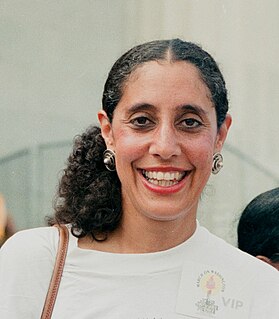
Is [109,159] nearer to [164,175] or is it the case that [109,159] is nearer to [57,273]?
[164,175]

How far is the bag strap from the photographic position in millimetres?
2641

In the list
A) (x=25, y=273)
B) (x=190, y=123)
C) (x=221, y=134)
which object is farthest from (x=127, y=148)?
(x=25, y=273)

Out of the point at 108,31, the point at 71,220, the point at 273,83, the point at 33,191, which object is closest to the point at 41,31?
the point at 108,31

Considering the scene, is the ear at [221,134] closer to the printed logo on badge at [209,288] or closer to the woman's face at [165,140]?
the woman's face at [165,140]

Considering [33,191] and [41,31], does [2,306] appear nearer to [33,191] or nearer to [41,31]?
[33,191]

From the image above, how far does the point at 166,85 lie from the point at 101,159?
14.1 inches

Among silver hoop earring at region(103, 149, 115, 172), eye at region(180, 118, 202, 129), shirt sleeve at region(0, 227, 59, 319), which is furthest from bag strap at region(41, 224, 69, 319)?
eye at region(180, 118, 202, 129)

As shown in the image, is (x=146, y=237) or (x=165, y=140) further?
(x=146, y=237)

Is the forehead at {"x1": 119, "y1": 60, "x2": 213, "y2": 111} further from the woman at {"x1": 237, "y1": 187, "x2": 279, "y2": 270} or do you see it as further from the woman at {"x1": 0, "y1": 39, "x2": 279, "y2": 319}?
the woman at {"x1": 237, "y1": 187, "x2": 279, "y2": 270}

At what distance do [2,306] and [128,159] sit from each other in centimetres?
51

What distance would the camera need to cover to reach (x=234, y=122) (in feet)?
15.0

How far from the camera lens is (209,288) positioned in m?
2.76

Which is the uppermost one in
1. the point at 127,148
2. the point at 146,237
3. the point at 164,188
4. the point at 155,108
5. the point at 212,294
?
the point at 155,108

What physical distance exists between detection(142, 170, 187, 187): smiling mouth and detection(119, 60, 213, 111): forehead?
7.5 inches
